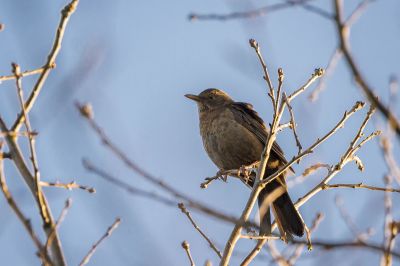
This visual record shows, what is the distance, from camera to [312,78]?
15.8 ft

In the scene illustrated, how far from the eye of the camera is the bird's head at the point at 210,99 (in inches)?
317

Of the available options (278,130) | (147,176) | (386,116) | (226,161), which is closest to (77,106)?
(147,176)

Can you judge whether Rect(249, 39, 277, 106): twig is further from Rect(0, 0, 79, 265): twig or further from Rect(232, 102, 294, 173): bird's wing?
Rect(232, 102, 294, 173): bird's wing

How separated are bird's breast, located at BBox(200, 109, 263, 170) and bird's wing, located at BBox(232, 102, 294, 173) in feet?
0.23

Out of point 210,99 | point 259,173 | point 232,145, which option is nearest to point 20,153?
point 259,173

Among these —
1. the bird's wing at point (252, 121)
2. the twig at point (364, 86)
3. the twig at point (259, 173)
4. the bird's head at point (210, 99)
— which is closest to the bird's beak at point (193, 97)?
the bird's head at point (210, 99)

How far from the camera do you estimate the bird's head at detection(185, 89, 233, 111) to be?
8.05m

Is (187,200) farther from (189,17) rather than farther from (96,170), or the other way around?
(189,17)

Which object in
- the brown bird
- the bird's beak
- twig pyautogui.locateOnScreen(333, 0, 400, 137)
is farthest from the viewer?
the bird's beak

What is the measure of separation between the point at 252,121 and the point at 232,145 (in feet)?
1.54

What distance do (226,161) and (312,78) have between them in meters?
2.34

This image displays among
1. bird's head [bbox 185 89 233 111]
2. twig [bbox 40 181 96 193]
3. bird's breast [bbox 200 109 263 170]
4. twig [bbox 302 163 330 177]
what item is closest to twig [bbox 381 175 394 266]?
twig [bbox 302 163 330 177]

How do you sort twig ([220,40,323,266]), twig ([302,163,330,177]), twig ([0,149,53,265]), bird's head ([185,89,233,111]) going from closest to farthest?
twig ([0,149,53,265]) → twig ([220,40,323,266]) → twig ([302,163,330,177]) → bird's head ([185,89,233,111])

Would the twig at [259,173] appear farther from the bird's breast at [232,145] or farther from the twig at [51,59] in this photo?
the bird's breast at [232,145]
